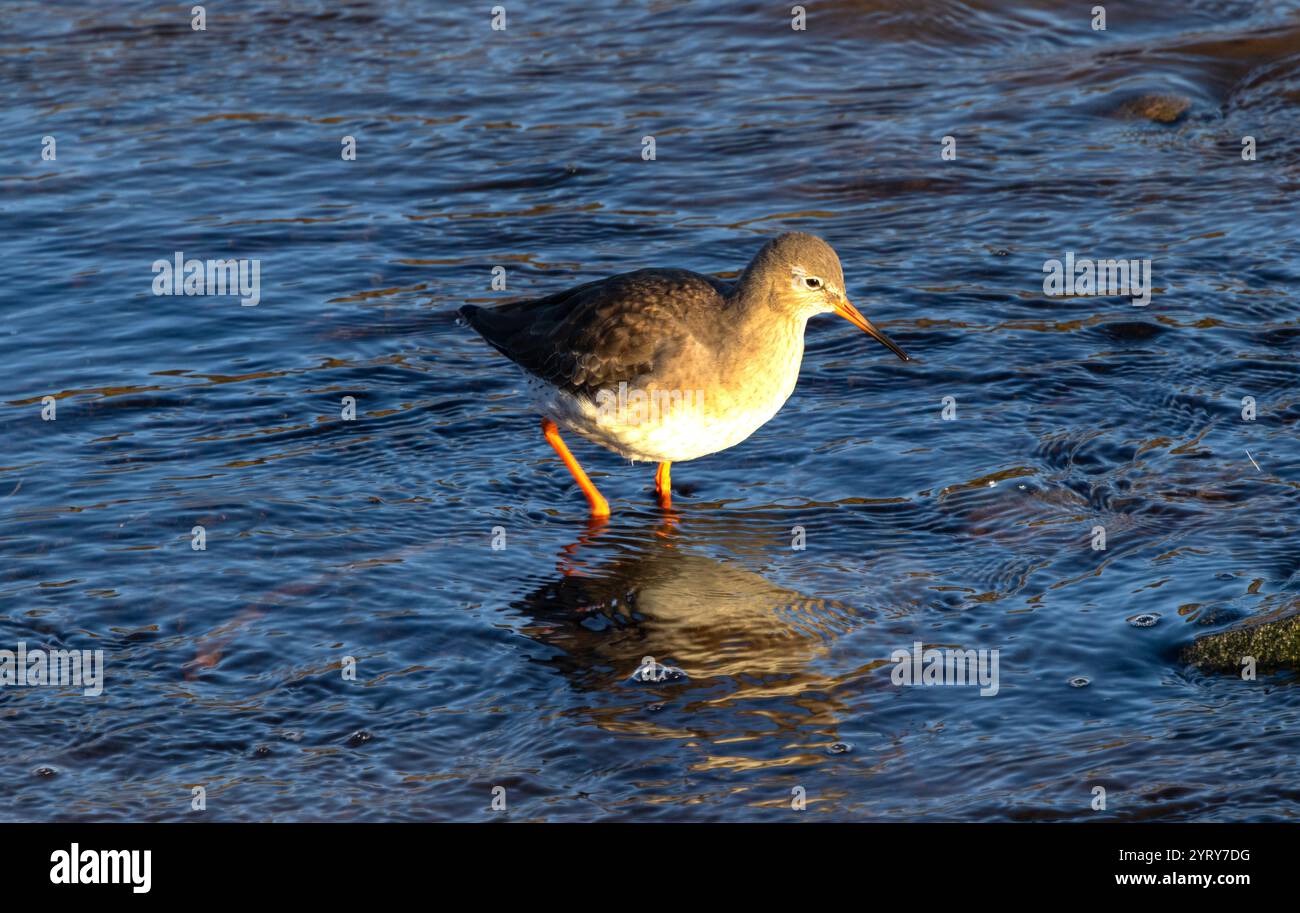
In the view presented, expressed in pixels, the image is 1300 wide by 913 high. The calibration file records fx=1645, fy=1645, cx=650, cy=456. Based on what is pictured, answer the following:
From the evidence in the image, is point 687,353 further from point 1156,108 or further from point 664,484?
point 1156,108

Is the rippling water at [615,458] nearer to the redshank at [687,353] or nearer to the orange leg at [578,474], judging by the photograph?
the orange leg at [578,474]

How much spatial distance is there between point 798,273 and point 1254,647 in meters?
2.80

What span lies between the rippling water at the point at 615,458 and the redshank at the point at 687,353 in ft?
1.81

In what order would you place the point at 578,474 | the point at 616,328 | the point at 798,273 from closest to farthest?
the point at 798,273 < the point at 616,328 < the point at 578,474

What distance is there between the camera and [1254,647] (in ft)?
21.2

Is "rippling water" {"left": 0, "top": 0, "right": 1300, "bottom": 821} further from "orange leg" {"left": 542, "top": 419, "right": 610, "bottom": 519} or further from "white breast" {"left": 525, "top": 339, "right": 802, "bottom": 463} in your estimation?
"white breast" {"left": 525, "top": 339, "right": 802, "bottom": 463}

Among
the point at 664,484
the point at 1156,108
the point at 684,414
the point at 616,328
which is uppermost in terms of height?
the point at 1156,108

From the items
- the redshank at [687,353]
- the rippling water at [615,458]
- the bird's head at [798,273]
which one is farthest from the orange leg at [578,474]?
the bird's head at [798,273]

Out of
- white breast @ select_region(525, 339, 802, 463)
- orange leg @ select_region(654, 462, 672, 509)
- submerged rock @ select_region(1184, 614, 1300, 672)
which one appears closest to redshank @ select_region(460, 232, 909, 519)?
white breast @ select_region(525, 339, 802, 463)

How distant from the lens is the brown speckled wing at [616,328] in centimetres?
802

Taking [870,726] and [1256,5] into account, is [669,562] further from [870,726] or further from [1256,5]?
A: [1256,5]

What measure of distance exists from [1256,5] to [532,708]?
11990 millimetres

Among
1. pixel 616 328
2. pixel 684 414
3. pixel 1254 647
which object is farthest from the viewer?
pixel 616 328

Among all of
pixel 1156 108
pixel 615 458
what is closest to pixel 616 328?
pixel 615 458
